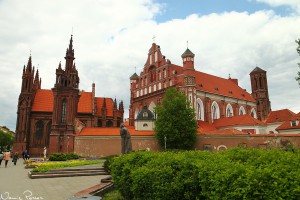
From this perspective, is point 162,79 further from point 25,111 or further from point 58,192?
point 58,192

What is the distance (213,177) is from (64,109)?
41240mm

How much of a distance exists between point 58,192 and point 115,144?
27.8m

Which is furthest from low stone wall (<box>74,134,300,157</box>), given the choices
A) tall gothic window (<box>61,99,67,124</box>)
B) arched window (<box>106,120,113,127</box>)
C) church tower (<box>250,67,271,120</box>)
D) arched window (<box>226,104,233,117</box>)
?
church tower (<box>250,67,271,120</box>)

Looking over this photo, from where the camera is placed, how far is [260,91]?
2564 inches

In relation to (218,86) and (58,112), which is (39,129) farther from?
(218,86)

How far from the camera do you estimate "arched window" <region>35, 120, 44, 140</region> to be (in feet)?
156

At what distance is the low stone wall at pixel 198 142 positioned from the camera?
38.0 m

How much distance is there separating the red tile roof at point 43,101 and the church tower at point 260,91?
48298mm

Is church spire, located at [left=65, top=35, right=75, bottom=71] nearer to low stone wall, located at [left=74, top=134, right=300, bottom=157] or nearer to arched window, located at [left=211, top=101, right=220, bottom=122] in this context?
low stone wall, located at [left=74, top=134, right=300, bottom=157]

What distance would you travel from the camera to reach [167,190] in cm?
699

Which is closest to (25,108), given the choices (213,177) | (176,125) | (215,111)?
(176,125)

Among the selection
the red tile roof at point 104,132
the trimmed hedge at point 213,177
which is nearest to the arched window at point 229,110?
the red tile roof at point 104,132

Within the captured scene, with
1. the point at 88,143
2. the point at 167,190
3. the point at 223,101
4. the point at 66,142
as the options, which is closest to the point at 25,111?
the point at 66,142

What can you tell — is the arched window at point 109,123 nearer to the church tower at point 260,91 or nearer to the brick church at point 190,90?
the brick church at point 190,90
